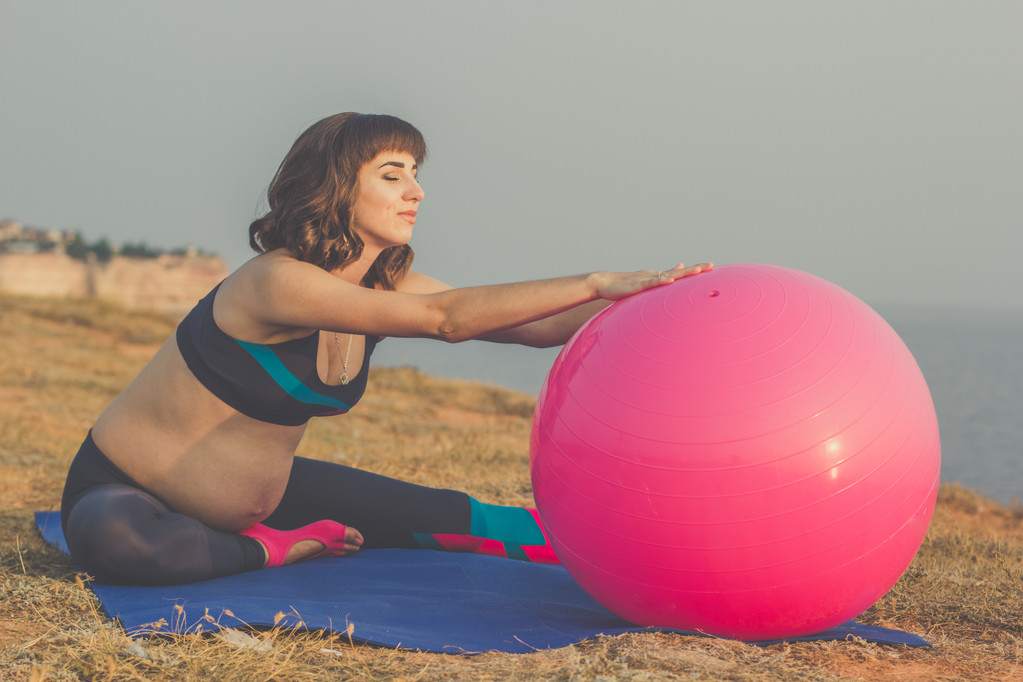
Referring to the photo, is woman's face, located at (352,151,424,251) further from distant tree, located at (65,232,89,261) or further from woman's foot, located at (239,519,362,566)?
distant tree, located at (65,232,89,261)

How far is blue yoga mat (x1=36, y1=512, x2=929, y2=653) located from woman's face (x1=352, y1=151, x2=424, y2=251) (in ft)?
4.51

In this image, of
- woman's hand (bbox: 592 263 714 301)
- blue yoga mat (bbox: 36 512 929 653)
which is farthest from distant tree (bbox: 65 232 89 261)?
woman's hand (bbox: 592 263 714 301)

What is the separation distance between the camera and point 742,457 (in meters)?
2.26

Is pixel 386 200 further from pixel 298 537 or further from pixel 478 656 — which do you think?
pixel 478 656

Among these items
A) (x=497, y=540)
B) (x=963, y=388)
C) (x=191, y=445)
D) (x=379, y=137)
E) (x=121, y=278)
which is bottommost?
(x=963, y=388)

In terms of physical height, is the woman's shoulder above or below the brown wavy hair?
below

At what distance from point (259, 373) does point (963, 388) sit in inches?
1516

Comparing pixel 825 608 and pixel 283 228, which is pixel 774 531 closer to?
pixel 825 608

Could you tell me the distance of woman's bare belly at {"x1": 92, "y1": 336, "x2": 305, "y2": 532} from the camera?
319 cm

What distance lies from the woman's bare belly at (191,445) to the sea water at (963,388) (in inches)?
29.8

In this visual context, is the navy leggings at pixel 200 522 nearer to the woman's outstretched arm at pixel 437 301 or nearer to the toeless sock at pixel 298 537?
the toeless sock at pixel 298 537

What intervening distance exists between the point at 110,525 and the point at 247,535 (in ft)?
2.01

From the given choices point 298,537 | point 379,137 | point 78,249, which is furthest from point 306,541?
point 78,249

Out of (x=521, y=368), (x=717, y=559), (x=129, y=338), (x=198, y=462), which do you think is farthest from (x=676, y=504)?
(x=521, y=368)
